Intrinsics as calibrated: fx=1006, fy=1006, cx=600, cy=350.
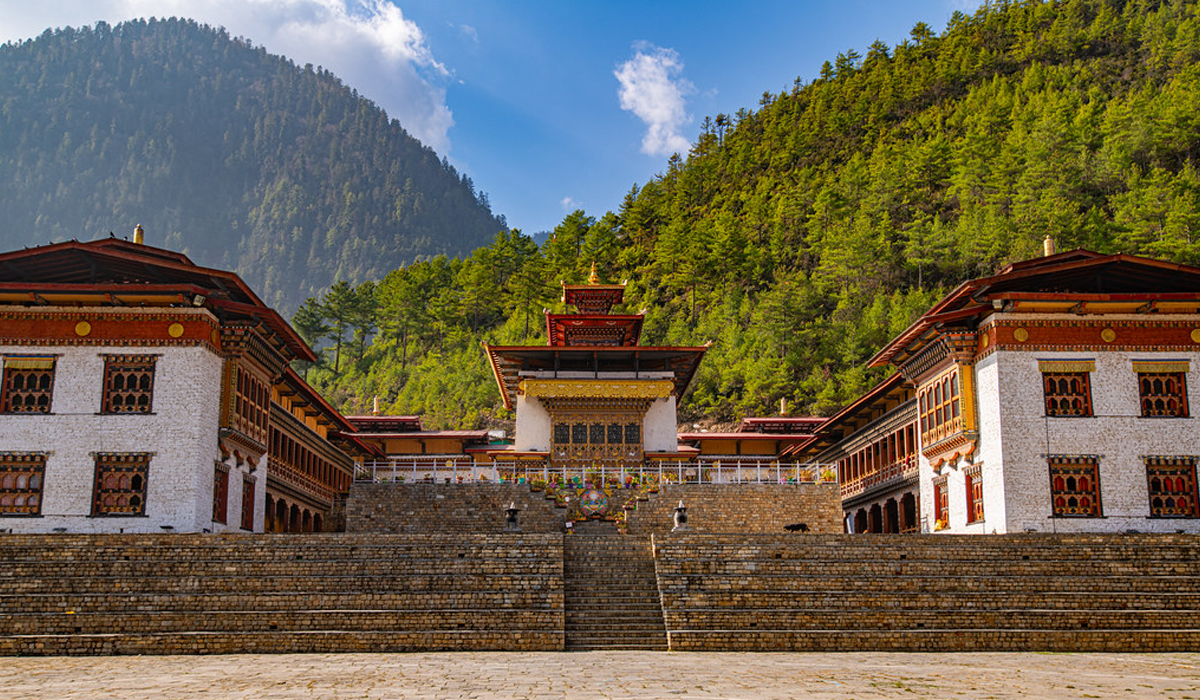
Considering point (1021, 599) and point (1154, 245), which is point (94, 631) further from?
point (1154, 245)

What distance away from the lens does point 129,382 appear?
2528 centimetres

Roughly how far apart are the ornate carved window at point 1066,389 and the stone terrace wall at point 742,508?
23.5ft

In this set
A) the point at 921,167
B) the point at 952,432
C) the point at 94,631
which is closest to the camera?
the point at 94,631

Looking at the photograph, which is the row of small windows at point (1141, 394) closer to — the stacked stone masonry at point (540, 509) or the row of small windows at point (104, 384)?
the stacked stone masonry at point (540, 509)

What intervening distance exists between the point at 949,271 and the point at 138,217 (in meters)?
165

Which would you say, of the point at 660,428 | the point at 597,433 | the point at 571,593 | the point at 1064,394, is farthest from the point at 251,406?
the point at 1064,394

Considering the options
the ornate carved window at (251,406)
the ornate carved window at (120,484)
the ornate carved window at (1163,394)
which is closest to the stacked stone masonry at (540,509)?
the ornate carved window at (251,406)

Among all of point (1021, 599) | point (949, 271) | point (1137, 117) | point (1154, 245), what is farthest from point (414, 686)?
point (1137, 117)

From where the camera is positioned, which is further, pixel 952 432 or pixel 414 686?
pixel 952 432

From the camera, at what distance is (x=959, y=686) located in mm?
12781

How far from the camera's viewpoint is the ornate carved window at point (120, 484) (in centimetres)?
2445

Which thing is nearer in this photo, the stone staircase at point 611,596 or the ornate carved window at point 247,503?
the stone staircase at point 611,596

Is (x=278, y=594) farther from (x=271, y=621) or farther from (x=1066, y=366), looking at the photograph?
(x=1066, y=366)

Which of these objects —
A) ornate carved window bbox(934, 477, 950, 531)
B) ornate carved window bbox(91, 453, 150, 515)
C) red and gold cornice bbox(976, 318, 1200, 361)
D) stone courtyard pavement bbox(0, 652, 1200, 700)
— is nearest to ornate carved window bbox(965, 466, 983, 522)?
ornate carved window bbox(934, 477, 950, 531)
